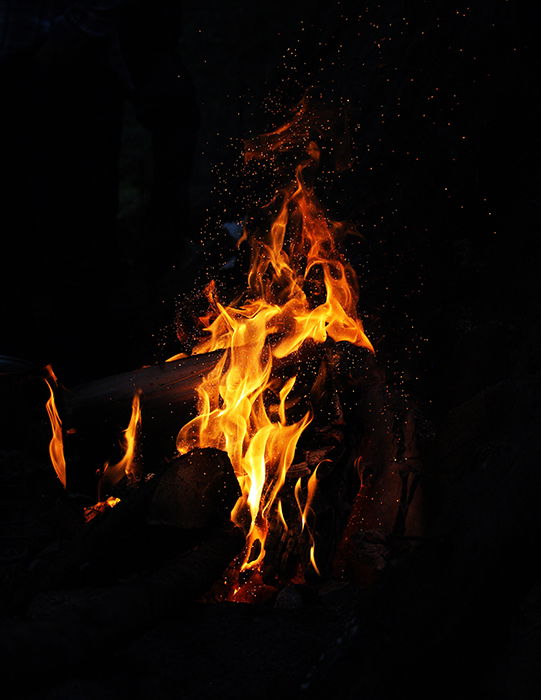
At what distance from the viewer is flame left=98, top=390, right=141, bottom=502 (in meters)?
3.40

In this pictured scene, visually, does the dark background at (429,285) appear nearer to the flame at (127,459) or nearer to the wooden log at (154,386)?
the wooden log at (154,386)

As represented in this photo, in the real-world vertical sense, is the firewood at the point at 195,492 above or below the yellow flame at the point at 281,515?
above

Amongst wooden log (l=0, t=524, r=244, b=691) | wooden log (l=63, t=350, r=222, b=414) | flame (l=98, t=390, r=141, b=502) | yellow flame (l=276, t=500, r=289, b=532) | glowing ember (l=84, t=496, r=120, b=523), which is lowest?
wooden log (l=0, t=524, r=244, b=691)

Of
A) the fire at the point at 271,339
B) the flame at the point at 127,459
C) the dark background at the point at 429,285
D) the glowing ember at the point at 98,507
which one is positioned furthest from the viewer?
the flame at the point at 127,459

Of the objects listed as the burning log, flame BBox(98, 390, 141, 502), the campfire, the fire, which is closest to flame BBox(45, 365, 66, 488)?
the campfire

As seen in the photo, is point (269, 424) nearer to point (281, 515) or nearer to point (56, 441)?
point (281, 515)

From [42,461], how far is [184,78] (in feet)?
15.0

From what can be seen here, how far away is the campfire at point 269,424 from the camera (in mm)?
2684

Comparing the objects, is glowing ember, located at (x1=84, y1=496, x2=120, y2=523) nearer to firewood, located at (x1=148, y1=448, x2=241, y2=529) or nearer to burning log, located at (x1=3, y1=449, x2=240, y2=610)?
burning log, located at (x1=3, y1=449, x2=240, y2=610)

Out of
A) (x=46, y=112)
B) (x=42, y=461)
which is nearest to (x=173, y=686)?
(x=42, y=461)

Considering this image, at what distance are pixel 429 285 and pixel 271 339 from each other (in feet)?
2.83

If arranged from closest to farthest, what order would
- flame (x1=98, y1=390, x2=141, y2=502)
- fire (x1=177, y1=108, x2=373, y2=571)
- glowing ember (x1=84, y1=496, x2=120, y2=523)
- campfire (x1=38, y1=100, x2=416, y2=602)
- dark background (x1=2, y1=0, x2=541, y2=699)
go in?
dark background (x1=2, y1=0, x2=541, y2=699) → campfire (x1=38, y1=100, x2=416, y2=602) → fire (x1=177, y1=108, x2=373, y2=571) → glowing ember (x1=84, y1=496, x2=120, y2=523) → flame (x1=98, y1=390, x2=141, y2=502)

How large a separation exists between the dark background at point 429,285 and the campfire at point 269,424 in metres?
0.21

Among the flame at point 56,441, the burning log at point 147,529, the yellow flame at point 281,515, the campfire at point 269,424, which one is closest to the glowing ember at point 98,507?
the campfire at point 269,424
